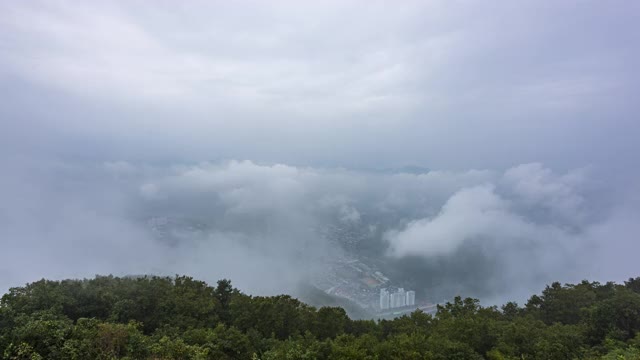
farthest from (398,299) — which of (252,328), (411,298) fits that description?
(252,328)

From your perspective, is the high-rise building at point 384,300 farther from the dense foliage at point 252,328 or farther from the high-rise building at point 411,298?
the dense foliage at point 252,328

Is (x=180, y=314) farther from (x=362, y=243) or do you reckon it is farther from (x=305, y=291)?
(x=362, y=243)

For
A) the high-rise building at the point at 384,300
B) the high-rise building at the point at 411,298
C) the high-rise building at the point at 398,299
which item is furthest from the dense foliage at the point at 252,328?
the high-rise building at the point at 411,298

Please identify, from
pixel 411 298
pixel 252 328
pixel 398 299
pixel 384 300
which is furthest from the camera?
pixel 411 298

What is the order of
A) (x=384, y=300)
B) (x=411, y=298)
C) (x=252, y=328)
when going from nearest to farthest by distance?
(x=252, y=328), (x=384, y=300), (x=411, y=298)

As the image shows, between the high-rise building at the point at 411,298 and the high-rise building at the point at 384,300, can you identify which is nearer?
the high-rise building at the point at 384,300

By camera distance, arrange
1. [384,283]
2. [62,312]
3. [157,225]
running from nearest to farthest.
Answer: [62,312] → [384,283] → [157,225]

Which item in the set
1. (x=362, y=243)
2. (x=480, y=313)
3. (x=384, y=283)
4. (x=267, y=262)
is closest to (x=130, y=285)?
(x=480, y=313)

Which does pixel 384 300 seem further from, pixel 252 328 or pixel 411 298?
pixel 252 328
